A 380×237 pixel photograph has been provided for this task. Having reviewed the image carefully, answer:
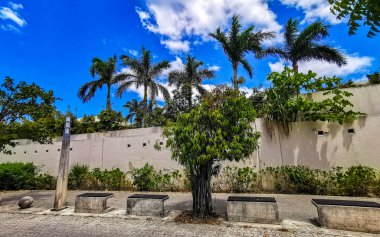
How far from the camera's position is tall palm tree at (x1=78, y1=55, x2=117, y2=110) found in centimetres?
1950

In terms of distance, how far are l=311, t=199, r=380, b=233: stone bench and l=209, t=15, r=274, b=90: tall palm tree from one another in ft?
37.6

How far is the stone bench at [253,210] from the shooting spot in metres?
4.68

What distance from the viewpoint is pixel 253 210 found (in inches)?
188

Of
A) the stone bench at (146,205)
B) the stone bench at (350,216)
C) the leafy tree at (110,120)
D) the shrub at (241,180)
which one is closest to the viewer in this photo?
the stone bench at (350,216)

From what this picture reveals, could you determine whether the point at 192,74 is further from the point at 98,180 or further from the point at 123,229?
the point at 123,229

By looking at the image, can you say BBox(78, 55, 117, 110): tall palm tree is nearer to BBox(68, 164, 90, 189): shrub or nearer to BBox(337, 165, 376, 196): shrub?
BBox(68, 164, 90, 189): shrub

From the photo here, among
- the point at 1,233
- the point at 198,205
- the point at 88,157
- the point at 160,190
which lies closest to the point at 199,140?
the point at 198,205

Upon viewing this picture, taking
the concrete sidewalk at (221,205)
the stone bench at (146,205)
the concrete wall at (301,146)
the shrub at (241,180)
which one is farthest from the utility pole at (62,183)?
the shrub at (241,180)

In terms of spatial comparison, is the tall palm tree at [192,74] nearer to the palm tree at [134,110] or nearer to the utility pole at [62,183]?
the palm tree at [134,110]

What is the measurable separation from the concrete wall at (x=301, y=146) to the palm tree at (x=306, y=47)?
5.47 meters

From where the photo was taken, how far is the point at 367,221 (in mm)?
4148

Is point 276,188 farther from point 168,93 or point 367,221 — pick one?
point 168,93

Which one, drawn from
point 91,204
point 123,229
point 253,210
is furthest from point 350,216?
point 91,204

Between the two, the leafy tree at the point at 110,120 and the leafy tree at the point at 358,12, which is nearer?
the leafy tree at the point at 358,12
